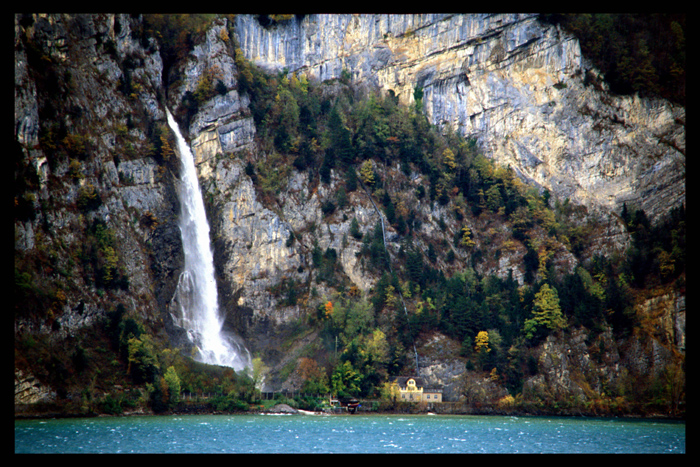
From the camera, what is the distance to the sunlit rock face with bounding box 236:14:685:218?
3819 inches

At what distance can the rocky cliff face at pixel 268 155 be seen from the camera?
68125 mm

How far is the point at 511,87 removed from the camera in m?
104

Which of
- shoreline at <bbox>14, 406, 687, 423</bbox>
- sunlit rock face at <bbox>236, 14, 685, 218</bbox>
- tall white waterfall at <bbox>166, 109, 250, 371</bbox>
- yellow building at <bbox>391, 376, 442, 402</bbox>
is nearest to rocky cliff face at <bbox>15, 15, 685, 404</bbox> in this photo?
sunlit rock face at <bbox>236, 14, 685, 218</bbox>

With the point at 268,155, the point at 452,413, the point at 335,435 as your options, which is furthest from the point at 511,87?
the point at 335,435

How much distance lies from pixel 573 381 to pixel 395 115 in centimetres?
4651

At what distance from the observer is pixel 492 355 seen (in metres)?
75.2

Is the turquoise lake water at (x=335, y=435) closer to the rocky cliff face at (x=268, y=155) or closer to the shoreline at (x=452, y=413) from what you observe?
the shoreline at (x=452, y=413)

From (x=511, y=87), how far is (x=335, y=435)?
73468 mm

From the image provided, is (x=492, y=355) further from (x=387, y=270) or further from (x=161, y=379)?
(x=161, y=379)

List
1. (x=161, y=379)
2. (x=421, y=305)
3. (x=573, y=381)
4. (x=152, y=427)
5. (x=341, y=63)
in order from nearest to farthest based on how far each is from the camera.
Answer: (x=152, y=427)
(x=161, y=379)
(x=573, y=381)
(x=421, y=305)
(x=341, y=63)

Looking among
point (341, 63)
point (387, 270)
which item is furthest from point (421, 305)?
point (341, 63)

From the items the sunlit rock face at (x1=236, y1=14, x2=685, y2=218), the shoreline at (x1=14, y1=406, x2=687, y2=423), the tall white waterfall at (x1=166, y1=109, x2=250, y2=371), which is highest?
the sunlit rock face at (x1=236, y1=14, x2=685, y2=218)

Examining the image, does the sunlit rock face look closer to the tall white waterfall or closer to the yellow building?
the tall white waterfall

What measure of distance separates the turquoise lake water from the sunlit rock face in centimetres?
4549
